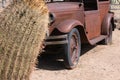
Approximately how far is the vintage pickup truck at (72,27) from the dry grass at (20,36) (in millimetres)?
→ 2396

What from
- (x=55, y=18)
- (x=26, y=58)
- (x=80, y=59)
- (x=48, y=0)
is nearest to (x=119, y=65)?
(x=80, y=59)

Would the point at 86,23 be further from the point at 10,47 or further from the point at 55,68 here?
the point at 10,47

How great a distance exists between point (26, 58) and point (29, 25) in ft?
1.43

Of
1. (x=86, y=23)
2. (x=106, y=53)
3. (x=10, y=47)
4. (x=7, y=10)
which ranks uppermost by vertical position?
(x=7, y=10)

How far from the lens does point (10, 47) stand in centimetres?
476

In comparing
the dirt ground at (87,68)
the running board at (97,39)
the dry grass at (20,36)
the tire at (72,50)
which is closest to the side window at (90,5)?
the running board at (97,39)

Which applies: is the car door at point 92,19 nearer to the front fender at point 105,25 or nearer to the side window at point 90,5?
the side window at point 90,5

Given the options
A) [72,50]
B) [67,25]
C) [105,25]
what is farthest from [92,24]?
[67,25]

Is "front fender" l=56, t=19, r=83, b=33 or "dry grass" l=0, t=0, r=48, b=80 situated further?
"front fender" l=56, t=19, r=83, b=33

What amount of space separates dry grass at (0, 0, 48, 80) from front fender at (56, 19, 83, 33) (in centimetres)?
233

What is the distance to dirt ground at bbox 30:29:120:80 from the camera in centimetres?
712

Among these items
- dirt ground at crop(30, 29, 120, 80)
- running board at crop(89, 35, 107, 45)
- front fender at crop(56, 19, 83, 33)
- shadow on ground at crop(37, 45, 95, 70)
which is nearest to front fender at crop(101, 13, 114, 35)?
running board at crop(89, 35, 107, 45)

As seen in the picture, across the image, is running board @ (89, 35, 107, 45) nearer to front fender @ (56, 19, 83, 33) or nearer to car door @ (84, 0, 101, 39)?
car door @ (84, 0, 101, 39)

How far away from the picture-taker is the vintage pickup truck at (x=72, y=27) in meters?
7.49
